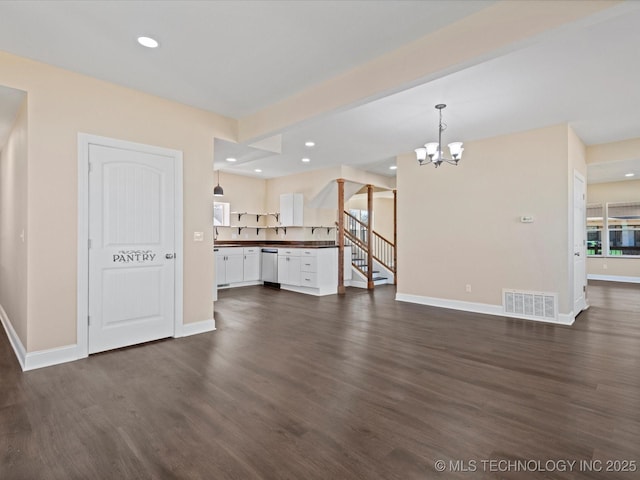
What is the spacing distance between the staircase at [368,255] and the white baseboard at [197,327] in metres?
4.31

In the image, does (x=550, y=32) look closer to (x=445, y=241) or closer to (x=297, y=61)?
(x=297, y=61)

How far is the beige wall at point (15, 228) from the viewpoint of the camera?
3137mm

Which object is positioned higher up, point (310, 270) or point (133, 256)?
point (133, 256)

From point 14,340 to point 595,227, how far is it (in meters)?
12.5

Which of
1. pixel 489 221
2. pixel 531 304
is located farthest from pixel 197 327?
pixel 531 304

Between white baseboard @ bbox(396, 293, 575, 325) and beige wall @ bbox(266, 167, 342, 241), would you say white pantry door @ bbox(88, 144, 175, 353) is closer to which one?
white baseboard @ bbox(396, 293, 575, 325)

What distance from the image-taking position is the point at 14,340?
3.48 m

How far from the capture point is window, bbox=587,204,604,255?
366 inches

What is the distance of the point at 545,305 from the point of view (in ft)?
15.6

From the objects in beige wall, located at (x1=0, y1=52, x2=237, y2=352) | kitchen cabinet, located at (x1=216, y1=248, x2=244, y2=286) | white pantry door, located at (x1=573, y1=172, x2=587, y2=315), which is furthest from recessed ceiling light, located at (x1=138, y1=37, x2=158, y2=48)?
white pantry door, located at (x1=573, y1=172, x2=587, y2=315)

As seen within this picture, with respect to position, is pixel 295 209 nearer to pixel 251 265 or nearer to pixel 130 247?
pixel 251 265

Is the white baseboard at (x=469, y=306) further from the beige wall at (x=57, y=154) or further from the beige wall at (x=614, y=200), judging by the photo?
the beige wall at (x=614, y=200)

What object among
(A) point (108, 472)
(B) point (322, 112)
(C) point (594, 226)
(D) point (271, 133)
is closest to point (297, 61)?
(B) point (322, 112)

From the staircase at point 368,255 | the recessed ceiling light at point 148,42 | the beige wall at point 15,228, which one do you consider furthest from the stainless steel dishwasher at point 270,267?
the recessed ceiling light at point 148,42
